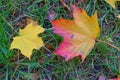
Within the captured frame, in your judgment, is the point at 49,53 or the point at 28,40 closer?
the point at 28,40

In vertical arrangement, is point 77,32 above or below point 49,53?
above

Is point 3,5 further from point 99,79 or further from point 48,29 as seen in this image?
point 99,79

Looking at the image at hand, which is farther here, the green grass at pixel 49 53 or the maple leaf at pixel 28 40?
the green grass at pixel 49 53

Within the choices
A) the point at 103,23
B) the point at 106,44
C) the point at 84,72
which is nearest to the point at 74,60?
the point at 84,72
